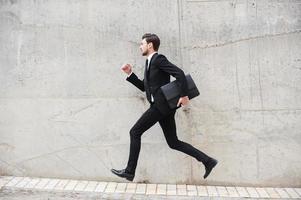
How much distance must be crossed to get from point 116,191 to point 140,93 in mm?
1350

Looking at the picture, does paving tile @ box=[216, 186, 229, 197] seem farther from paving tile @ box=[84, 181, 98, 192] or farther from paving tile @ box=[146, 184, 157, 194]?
paving tile @ box=[84, 181, 98, 192]

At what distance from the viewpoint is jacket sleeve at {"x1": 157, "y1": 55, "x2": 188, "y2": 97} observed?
17.3 feet

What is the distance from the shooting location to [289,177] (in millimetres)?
6406

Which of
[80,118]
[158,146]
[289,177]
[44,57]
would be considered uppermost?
[44,57]

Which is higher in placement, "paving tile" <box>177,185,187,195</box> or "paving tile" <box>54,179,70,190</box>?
"paving tile" <box>54,179,70,190</box>

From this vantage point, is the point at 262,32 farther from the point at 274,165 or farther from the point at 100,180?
the point at 100,180

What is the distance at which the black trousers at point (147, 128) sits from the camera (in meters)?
5.47

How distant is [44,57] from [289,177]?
3.74m

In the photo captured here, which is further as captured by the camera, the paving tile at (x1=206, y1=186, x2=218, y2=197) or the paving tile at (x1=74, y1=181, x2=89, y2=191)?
the paving tile at (x1=74, y1=181, x2=89, y2=191)

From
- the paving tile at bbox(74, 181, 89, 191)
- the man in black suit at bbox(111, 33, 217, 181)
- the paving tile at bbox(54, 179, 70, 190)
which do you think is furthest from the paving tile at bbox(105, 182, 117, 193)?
the man in black suit at bbox(111, 33, 217, 181)

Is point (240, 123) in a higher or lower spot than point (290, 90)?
lower

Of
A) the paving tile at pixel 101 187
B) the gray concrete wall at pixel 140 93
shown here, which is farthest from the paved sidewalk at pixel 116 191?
the gray concrete wall at pixel 140 93

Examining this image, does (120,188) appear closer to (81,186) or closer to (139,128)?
(81,186)

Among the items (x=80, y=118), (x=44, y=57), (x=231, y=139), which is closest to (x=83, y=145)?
(x=80, y=118)
